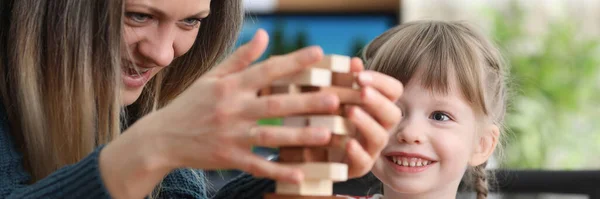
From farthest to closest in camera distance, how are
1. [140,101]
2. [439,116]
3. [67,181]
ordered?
[140,101] < [439,116] < [67,181]

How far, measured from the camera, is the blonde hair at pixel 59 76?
104cm

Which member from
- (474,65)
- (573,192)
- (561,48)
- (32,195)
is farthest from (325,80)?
(561,48)

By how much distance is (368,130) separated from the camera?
69 cm

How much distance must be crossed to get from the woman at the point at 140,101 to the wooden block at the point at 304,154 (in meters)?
0.02

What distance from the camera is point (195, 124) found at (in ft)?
2.19

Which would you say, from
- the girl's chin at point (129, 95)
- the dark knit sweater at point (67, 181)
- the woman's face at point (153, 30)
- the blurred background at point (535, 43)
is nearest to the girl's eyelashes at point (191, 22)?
the woman's face at point (153, 30)

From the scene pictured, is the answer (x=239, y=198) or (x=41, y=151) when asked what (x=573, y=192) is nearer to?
(x=239, y=198)

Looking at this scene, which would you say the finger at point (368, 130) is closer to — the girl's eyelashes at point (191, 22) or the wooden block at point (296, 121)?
the wooden block at point (296, 121)

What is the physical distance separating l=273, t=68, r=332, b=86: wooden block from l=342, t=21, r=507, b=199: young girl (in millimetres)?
453

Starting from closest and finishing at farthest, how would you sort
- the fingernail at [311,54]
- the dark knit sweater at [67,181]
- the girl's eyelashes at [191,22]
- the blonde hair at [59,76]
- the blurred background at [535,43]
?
the fingernail at [311,54] < the dark knit sweater at [67,181] < the blonde hair at [59,76] < the girl's eyelashes at [191,22] < the blurred background at [535,43]

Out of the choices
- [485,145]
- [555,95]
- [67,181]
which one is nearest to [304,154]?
[67,181]

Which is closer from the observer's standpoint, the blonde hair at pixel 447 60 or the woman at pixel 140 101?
the woman at pixel 140 101

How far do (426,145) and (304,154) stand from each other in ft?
1.57

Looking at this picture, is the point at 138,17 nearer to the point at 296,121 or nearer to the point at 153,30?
the point at 153,30
